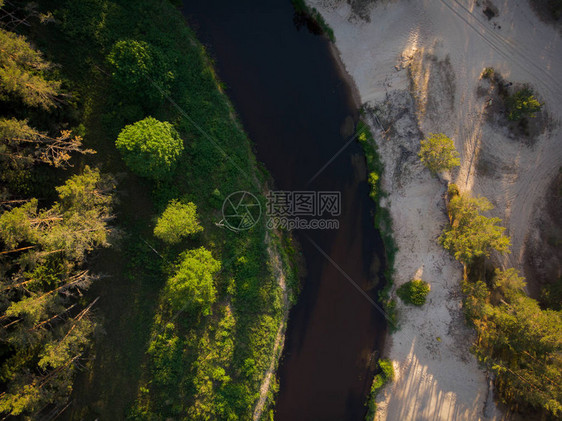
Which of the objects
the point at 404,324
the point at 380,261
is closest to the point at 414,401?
the point at 404,324

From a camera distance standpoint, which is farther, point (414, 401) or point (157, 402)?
point (414, 401)

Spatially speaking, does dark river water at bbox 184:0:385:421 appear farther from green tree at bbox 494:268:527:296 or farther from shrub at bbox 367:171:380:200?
green tree at bbox 494:268:527:296

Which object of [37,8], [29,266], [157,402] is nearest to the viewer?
[29,266]

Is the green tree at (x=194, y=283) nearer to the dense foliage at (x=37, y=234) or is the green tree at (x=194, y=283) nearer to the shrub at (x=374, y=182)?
the dense foliage at (x=37, y=234)

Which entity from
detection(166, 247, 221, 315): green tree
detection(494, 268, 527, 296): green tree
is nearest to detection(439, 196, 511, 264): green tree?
detection(494, 268, 527, 296): green tree

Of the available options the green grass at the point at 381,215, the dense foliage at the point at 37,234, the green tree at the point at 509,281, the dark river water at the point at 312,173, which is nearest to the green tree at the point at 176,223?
the dense foliage at the point at 37,234

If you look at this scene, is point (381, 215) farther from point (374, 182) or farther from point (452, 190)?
point (452, 190)

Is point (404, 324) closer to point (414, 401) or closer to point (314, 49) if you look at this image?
point (414, 401)
